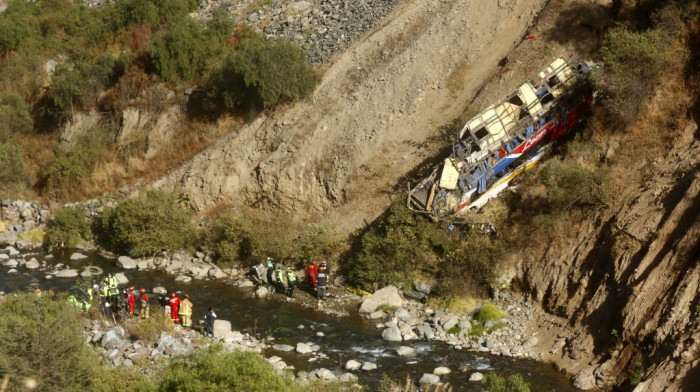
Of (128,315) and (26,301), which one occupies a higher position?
(26,301)

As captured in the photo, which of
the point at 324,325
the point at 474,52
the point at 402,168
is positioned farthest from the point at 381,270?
the point at 474,52

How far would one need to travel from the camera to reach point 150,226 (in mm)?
31688

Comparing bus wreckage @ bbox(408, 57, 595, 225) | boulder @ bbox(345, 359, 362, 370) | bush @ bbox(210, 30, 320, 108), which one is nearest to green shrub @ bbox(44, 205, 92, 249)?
bush @ bbox(210, 30, 320, 108)

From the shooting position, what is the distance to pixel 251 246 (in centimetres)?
2991

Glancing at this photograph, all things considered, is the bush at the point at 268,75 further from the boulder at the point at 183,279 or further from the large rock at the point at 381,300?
the large rock at the point at 381,300

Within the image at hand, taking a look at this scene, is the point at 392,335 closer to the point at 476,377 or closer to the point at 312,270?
the point at 476,377

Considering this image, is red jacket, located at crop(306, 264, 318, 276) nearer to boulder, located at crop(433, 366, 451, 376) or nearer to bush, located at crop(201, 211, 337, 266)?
bush, located at crop(201, 211, 337, 266)

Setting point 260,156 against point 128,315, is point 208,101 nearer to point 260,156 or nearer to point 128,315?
point 260,156

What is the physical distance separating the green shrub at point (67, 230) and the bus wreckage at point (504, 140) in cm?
1672

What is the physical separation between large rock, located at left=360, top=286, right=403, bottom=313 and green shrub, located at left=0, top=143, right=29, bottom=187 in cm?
2207

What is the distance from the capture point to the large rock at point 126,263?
3125cm

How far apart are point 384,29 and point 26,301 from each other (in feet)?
74.5

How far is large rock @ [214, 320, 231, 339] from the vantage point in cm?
2412

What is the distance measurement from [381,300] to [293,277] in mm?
3793
